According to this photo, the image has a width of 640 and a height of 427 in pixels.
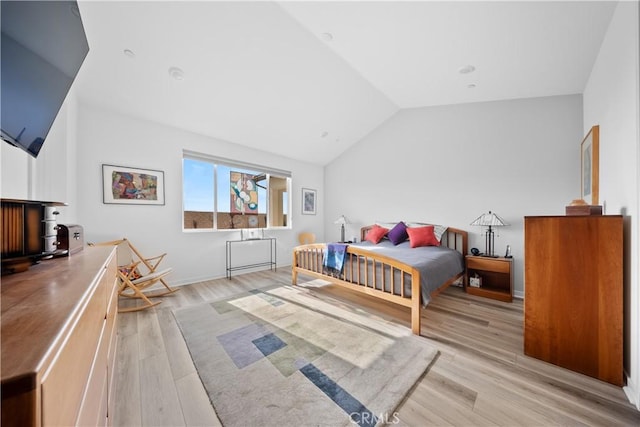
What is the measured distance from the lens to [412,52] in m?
2.55

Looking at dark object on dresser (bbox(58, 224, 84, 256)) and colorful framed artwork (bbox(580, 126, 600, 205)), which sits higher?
colorful framed artwork (bbox(580, 126, 600, 205))

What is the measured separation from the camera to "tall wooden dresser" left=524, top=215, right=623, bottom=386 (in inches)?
62.2

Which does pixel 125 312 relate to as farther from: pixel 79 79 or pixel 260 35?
pixel 260 35

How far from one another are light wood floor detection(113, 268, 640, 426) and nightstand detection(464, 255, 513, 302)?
2.62 ft

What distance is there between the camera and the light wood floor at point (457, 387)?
132cm

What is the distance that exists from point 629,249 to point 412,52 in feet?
8.06

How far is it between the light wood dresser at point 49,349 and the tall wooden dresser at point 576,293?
2.58 metres

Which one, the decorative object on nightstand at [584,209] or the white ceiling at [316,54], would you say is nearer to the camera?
the decorative object on nightstand at [584,209]

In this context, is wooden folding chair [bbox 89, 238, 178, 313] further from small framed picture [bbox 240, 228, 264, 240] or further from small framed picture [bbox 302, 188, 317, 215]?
small framed picture [bbox 302, 188, 317, 215]

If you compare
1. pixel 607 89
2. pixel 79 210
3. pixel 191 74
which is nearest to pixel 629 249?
pixel 607 89

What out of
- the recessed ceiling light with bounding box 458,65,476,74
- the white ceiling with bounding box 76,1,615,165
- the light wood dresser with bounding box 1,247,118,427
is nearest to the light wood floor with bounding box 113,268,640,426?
the light wood dresser with bounding box 1,247,118,427

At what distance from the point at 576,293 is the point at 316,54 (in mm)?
3333

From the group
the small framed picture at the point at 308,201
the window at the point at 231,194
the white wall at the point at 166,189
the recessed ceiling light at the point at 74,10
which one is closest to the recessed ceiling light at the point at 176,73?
the white wall at the point at 166,189

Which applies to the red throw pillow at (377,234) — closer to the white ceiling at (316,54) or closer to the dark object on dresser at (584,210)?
the white ceiling at (316,54)
